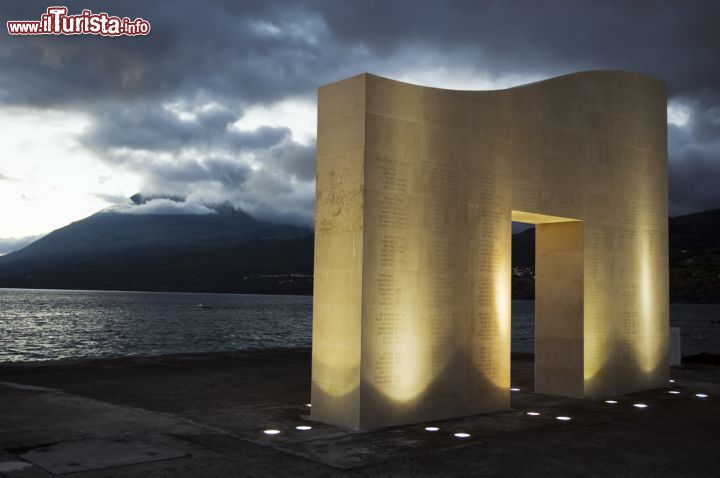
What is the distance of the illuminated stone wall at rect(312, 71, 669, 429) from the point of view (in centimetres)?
887

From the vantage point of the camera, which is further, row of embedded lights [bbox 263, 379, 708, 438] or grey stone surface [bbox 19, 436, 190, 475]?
row of embedded lights [bbox 263, 379, 708, 438]

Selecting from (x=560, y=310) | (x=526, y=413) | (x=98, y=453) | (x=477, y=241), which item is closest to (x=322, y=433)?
(x=98, y=453)

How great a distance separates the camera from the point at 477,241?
33.2 feet

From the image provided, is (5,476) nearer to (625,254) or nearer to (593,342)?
(593,342)

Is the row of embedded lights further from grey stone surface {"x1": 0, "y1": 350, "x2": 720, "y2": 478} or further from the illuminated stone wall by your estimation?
the illuminated stone wall

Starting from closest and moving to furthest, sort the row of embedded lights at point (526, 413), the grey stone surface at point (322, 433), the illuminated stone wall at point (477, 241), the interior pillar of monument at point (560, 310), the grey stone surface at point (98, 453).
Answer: the grey stone surface at point (98, 453)
the grey stone surface at point (322, 433)
the row of embedded lights at point (526, 413)
the illuminated stone wall at point (477, 241)
the interior pillar of monument at point (560, 310)

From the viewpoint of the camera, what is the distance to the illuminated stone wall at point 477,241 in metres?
8.87

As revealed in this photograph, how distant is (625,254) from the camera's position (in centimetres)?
1266

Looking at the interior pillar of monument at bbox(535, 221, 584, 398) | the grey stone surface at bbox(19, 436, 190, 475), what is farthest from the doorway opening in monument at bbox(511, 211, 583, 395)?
the grey stone surface at bbox(19, 436, 190, 475)

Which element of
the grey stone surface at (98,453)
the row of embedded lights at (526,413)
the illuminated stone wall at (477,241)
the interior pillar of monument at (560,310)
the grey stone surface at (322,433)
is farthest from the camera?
the interior pillar of monument at (560,310)

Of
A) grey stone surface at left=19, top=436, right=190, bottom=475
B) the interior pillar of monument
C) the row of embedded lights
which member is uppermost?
the interior pillar of monument

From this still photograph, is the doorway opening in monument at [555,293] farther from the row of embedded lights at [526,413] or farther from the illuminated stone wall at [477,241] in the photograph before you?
the row of embedded lights at [526,413]

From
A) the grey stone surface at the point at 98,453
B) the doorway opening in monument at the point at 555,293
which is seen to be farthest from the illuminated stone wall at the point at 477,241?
the grey stone surface at the point at 98,453

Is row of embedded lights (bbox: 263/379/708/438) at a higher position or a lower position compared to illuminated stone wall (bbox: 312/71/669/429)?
lower
